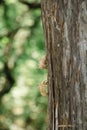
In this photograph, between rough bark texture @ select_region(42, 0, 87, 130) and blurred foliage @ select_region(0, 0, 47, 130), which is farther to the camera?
blurred foliage @ select_region(0, 0, 47, 130)

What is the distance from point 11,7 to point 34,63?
87 centimetres

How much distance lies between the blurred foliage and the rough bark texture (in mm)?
3912

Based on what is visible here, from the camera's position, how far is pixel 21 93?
6.73 metres

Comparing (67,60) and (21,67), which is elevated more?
(67,60)

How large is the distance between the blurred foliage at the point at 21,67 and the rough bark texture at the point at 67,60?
3912 mm

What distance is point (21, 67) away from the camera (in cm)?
650

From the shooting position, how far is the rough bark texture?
193cm

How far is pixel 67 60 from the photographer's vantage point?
6.51 ft

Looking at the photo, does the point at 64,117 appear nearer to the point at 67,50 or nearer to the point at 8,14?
the point at 67,50

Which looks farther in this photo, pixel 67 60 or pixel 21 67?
pixel 21 67

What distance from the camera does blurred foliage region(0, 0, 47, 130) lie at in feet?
20.5

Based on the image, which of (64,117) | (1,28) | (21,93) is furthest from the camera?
(21,93)

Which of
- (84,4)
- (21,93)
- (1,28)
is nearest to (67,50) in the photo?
(84,4)

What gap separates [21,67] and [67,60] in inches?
179
